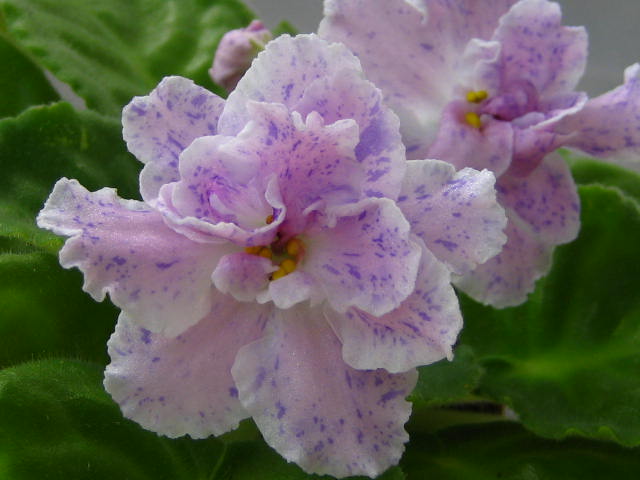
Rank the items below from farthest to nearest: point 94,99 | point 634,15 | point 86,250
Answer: point 634,15 < point 94,99 < point 86,250

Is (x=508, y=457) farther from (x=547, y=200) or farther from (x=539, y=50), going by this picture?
(x=539, y=50)

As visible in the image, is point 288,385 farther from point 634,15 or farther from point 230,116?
point 634,15

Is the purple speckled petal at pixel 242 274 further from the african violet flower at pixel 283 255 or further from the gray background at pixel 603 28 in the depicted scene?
the gray background at pixel 603 28

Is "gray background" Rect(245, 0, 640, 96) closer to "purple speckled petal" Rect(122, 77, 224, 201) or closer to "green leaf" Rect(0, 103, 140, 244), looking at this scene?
"green leaf" Rect(0, 103, 140, 244)

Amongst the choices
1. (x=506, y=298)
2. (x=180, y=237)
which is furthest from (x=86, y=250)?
(x=506, y=298)

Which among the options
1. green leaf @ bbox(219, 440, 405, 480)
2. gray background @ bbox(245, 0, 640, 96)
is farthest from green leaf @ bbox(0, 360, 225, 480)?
gray background @ bbox(245, 0, 640, 96)

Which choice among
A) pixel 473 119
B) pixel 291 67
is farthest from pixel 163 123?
pixel 473 119

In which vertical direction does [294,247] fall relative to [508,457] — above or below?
above
